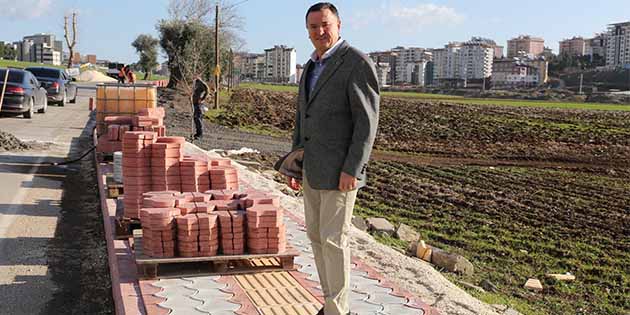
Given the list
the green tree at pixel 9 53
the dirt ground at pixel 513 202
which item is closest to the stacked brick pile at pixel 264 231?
the dirt ground at pixel 513 202

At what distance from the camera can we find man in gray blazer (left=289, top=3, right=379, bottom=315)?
4387mm

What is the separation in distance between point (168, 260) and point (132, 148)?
2484mm

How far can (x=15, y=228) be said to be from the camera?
8914 mm

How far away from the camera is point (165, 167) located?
8188 millimetres

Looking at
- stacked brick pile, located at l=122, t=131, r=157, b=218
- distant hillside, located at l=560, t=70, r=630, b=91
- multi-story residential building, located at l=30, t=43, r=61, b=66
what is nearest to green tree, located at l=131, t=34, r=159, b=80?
stacked brick pile, located at l=122, t=131, r=157, b=218

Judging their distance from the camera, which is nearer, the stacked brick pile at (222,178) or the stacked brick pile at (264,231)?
the stacked brick pile at (264,231)

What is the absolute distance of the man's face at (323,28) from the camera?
4.41 meters

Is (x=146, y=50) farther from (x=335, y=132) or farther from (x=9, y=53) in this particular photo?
(x=9, y=53)

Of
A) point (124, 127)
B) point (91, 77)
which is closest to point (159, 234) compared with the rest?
point (124, 127)

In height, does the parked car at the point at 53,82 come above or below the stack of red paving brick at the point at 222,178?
above

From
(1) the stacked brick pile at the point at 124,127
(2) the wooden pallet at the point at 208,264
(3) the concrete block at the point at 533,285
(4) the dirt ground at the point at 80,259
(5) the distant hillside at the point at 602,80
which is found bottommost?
(3) the concrete block at the point at 533,285

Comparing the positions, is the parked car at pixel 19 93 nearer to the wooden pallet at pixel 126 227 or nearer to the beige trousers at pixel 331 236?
the wooden pallet at pixel 126 227

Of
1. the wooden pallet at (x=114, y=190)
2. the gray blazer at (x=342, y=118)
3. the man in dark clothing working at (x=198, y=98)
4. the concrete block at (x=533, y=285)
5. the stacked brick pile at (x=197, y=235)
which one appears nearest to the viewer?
the gray blazer at (x=342, y=118)

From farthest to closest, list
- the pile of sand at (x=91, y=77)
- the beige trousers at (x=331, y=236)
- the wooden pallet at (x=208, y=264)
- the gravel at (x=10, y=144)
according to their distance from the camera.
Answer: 1. the pile of sand at (x=91, y=77)
2. the gravel at (x=10, y=144)
3. the wooden pallet at (x=208, y=264)
4. the beige trousers at (x=331, y=236)
